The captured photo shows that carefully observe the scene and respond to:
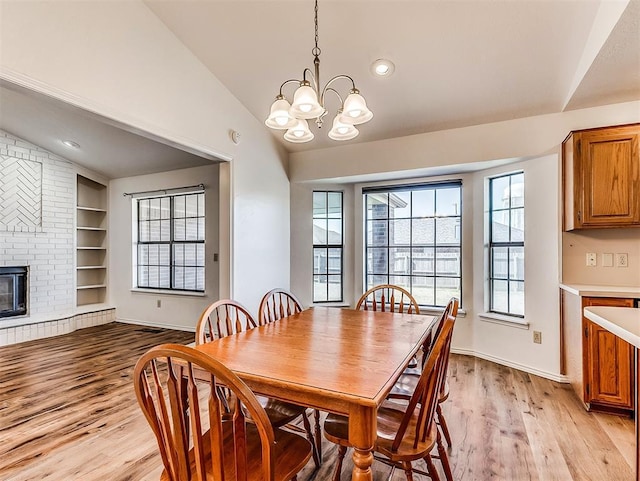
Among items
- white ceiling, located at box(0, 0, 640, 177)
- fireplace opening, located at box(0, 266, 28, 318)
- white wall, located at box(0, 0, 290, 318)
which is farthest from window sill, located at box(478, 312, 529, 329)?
fireplace opening, located at box(0, 266, 28, 318)

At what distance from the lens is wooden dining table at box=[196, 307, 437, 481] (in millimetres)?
1143

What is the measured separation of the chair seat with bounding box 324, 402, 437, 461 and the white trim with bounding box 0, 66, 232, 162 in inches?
94.6

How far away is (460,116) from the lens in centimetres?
338

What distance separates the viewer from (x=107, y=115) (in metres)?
2.37

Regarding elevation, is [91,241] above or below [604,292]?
above

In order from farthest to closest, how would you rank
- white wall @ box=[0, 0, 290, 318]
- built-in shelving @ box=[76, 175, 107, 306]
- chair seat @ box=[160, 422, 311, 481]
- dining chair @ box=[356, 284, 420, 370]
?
built-in shelving @ box=[76, 175, 107, 306], dining chair @ box=[356, 284, 420, 370], white wall @ box=[0, 0, 290, 318], chair seat @ box=[160, 422, 311, 481]

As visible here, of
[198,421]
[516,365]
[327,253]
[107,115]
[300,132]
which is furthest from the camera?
[327,253]

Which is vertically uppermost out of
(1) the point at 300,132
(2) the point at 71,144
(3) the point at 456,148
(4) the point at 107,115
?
(2) the point at 71,144

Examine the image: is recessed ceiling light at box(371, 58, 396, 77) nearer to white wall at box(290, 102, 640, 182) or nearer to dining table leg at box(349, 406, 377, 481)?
white wall at box(290, 102, 640, 182)

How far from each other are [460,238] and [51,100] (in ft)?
12.7

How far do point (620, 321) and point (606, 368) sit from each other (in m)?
1.69

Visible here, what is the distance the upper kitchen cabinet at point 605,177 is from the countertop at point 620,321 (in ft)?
5.45

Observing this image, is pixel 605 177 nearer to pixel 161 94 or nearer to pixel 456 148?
pixel 456 148

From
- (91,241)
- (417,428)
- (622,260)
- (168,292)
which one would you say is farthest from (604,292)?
(91,241)
